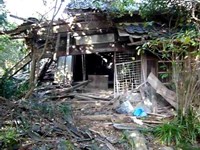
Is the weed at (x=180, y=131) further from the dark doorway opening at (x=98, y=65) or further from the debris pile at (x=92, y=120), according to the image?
the dark doorway opening at (x=98, y=65)

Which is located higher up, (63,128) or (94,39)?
(94,39)

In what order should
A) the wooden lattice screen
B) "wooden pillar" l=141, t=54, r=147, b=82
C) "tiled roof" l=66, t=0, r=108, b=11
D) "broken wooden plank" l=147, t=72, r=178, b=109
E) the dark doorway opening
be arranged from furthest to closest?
the dark doorway opening, "tiled roof" l=66, t=0, r=108, b=11, the wooden lattice screen, "wooden pillar" l=141, t=54, r=147, b=82, "broken wooden plank" l=147, t=72, r=178, b=109

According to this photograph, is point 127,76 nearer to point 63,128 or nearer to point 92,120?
A: point 92,120

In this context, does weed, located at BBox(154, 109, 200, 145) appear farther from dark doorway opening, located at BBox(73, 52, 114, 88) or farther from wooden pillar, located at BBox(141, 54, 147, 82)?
dark doorway opening, located at BBox(73, 52, 114, 88)

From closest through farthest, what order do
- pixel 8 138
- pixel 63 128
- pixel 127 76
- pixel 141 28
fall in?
pixel 8 138
pixel 63 128
pixel 141 28
pixel 127 76

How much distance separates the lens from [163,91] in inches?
331

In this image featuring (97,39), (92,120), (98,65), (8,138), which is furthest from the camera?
(98,65)

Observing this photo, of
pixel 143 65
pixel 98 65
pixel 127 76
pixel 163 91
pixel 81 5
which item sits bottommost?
pixel 163 91

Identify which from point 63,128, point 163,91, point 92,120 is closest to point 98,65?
point 163,91

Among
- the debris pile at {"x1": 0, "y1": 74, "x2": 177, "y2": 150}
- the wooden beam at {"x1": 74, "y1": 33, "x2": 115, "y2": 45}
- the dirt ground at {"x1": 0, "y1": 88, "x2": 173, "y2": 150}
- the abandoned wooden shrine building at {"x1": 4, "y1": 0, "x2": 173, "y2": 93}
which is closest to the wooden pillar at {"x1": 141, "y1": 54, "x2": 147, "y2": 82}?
the abandoned wooden shrine building at {"x1": 4, "y1": 0, "x2": 173, "y2": 93}

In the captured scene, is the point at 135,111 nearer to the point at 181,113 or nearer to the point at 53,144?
the point at 181,113

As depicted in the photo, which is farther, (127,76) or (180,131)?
(127,76)

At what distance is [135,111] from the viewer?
26.7 ft

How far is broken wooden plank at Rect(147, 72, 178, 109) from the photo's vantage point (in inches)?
322
